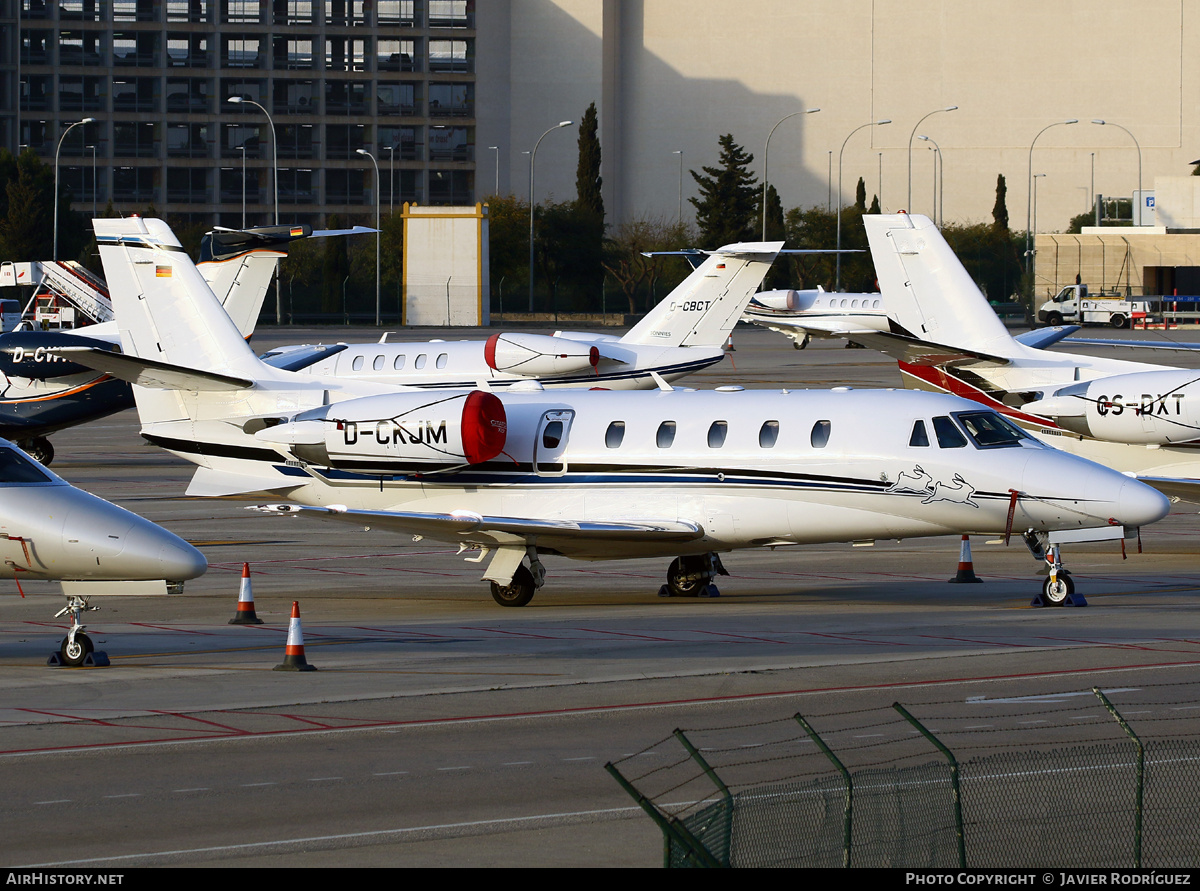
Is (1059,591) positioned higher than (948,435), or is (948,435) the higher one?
(948,435)

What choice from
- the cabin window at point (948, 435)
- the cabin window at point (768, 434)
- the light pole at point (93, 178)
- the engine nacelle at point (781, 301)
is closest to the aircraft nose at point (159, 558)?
the cabin window at point (768, 434)

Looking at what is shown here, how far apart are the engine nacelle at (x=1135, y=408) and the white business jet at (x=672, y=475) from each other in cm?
615

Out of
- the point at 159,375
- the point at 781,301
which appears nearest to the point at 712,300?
the point at 159,375

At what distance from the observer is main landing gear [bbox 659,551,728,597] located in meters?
23.3

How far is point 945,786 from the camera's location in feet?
36.1

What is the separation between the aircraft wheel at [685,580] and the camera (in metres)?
23.4

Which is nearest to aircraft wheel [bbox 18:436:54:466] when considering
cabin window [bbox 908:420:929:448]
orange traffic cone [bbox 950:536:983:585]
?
orange traffic cone [bbox 950:536:983:585]

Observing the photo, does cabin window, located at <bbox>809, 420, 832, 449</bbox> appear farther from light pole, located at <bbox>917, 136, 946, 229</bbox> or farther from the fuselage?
light pole, located at <bbox>917, 136, 946, 229</bbox>

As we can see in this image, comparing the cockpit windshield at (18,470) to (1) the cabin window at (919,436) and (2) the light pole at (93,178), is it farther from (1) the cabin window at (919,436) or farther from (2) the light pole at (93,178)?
(2) the light pole at (93,178)

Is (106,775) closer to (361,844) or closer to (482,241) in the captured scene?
(361,844)

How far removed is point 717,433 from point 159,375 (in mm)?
9518

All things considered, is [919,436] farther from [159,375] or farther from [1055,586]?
[159,375]

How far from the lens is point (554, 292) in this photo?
12312cm
